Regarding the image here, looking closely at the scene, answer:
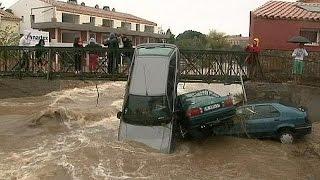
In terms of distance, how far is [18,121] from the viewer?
928 inches

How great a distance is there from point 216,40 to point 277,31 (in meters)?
60.0

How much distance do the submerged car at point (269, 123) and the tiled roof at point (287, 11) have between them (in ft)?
23.0

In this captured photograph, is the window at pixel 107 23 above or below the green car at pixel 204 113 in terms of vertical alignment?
above

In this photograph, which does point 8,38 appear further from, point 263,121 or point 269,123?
point 269,123

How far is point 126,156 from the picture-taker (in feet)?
51.9

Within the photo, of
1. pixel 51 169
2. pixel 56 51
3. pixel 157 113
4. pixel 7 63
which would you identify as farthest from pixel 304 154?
pixel 7 63

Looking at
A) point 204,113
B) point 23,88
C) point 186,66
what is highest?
point 186,66

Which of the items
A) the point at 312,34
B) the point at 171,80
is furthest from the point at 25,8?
the point at 171,80

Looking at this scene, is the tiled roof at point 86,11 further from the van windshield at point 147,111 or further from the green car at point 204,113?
the green car at point 204,113

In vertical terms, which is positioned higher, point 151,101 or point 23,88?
point 151,101

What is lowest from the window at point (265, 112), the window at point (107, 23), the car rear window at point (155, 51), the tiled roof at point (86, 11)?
the window at point (265, 112)

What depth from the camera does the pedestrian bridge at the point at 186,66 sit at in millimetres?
20156

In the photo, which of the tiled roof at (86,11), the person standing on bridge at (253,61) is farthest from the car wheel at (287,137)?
the tiled roof at (86,11)

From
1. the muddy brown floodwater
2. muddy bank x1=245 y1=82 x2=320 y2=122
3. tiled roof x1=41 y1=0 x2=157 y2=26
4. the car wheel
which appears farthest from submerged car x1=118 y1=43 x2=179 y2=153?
tiled roof x1=41 y1=0 x2=157 y2=26
